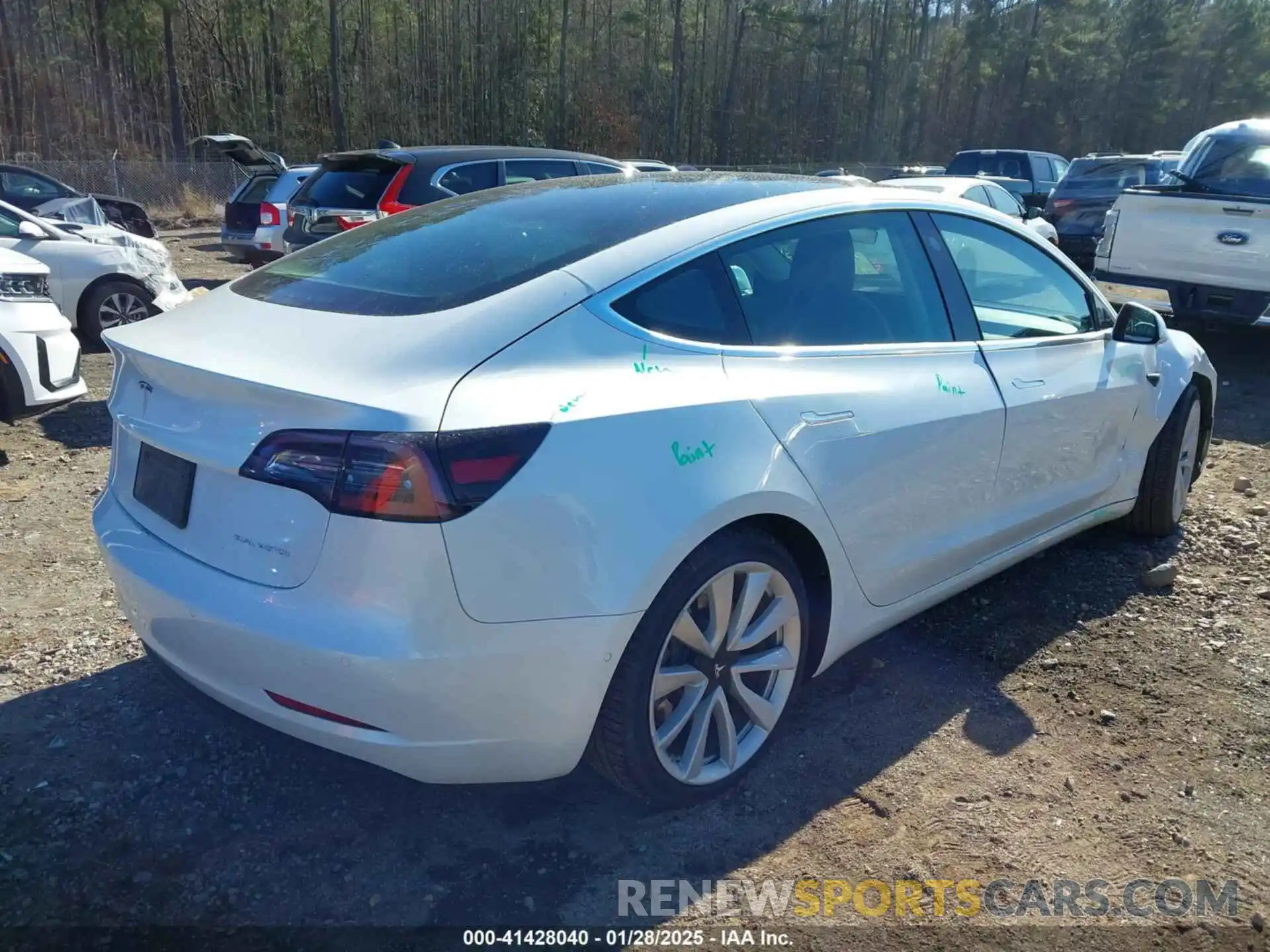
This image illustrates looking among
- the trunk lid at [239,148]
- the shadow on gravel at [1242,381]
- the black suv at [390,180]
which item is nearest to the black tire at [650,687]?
the shadow on gravel at [1242,381]

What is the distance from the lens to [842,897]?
2.53m

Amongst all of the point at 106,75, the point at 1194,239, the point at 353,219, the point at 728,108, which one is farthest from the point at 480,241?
the point at 728,108

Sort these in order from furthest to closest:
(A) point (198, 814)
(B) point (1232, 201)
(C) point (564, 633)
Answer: (B) point (1232, 201), (A) point (198, 814), (C) point (564, 633)

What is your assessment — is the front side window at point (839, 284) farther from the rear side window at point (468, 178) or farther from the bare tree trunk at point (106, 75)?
the bare tree trunk at point (106, 75)

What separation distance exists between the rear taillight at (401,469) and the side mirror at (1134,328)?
9.70 ft

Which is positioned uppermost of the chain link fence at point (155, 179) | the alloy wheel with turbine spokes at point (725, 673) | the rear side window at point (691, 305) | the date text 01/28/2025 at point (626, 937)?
the rear side window at point (691, 305)

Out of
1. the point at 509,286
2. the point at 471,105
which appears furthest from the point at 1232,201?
the point at 471,105

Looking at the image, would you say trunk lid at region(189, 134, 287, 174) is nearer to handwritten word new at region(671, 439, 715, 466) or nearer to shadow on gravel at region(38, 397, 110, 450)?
shadow on gravel at region(38, 397, 110, 450)

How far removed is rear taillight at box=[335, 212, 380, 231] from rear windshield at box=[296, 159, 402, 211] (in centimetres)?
9

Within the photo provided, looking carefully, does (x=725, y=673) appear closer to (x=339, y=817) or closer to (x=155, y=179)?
(x=339, y=817)

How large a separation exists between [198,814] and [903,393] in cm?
233

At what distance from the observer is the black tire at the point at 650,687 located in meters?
2.49

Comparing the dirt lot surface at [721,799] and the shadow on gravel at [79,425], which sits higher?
the dirt lot surface at [721,799]

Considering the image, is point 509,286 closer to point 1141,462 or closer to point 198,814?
point 198,814
